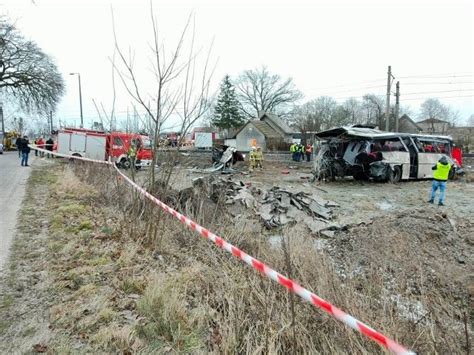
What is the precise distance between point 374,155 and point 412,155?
2326 mm

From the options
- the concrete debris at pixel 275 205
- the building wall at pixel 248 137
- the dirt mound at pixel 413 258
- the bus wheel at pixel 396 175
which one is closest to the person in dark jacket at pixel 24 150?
the concrete debris at pixel 275 205

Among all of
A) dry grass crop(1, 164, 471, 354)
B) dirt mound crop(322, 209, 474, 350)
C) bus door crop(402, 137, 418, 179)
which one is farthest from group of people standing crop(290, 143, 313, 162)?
dry grass crop(1, 164, 471, 354)

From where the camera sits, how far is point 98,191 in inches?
372

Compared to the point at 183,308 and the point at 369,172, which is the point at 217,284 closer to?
the point at 183,308

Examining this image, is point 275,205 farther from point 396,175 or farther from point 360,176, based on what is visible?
point 396,175

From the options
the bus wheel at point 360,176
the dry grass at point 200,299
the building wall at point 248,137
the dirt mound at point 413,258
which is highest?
the building wall at point 248,137

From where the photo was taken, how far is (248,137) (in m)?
55.9

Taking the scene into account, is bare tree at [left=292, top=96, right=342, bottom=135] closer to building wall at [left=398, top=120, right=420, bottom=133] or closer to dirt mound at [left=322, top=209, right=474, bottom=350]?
building wall at [left=398, top=120, right=420, bottom=133]

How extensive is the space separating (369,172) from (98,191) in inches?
469

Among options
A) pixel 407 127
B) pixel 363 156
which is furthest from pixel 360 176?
pixel 407 127

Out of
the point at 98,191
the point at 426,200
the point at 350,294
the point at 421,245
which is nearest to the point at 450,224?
the point at 421,245

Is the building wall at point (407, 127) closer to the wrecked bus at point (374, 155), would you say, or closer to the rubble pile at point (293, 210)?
the wrecked bus at point (374, 155)

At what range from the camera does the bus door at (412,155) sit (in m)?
17.5

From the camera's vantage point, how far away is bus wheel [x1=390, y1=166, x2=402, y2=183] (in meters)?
16.8
